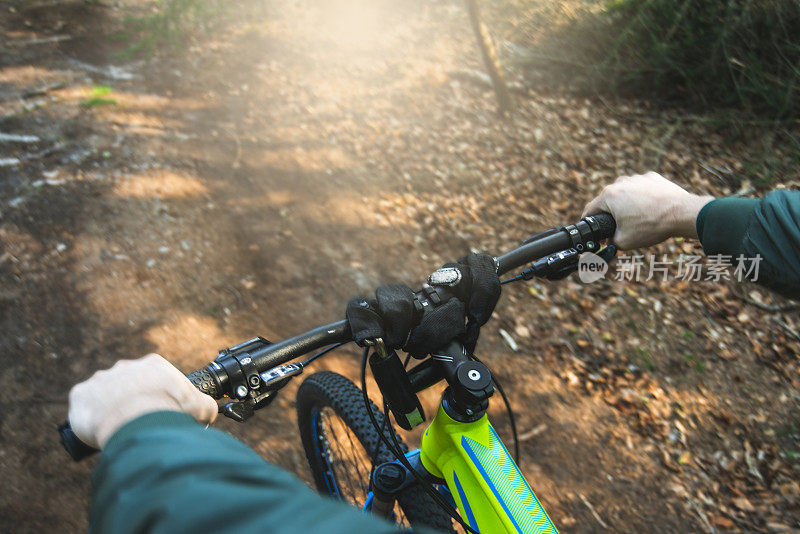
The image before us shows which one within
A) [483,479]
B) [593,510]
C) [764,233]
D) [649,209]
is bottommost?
[593,510]

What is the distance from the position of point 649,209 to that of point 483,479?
46.2 inches

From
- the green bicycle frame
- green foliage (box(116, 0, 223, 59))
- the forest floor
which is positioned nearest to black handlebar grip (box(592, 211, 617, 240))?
the green bicycle frame

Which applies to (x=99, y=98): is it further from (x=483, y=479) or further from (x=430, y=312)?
(x=483, y=479)

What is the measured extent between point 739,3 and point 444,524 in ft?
27.6

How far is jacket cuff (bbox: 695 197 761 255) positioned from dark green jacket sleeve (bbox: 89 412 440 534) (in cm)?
158

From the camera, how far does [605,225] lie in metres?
1.95

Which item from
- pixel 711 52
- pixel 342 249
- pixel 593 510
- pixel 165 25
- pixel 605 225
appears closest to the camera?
pixel 605 225

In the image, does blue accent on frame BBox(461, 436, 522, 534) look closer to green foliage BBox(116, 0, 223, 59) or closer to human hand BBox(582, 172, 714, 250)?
human hand BBox(582, 172, 714, 250)

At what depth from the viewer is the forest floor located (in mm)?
3674

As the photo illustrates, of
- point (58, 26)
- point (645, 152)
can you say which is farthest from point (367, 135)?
point (58, 26)

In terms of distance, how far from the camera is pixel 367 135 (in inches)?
273

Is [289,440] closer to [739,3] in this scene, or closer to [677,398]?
[677,398]

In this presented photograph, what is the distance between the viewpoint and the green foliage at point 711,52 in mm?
6848

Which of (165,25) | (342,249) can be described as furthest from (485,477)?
(165,25)
